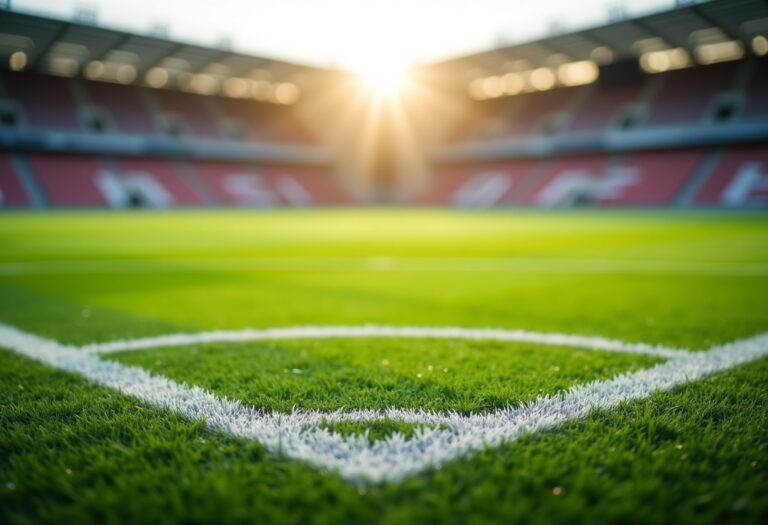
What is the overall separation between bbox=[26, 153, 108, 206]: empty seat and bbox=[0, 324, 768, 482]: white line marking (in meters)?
35.1

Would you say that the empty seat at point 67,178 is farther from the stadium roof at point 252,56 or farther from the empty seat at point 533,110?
the empty seat at point 533,110

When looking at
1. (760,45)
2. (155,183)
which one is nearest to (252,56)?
(155,183)

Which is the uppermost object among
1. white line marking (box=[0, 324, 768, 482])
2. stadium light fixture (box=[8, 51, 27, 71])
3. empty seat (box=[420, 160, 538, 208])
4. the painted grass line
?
stadium light fixture (box=[8, 51, 27, 71])

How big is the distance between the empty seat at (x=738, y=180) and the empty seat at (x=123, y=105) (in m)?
38.5

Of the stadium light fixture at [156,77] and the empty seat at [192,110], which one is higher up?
the stadium light fixture at [156,77]

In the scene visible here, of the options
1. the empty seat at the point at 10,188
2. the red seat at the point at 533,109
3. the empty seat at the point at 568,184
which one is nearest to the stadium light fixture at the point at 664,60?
the red seat at the point at 533,109

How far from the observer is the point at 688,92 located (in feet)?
113

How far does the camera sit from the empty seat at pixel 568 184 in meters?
35.3

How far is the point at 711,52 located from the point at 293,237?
3350 cm

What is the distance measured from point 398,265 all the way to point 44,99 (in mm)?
37772

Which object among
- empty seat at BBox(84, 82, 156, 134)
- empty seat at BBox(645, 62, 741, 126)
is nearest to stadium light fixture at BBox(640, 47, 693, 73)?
empty seat at BBox(645, 62, 741, 126)

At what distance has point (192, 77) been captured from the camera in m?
40.4

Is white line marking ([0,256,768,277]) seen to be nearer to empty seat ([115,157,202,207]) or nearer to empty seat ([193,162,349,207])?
empty seat ([115,157,202,207])

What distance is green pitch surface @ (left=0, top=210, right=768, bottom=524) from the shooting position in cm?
149
